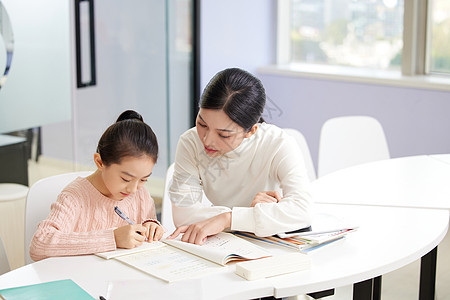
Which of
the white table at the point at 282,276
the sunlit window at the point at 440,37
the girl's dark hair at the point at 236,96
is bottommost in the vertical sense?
the white table at the point at 282,276

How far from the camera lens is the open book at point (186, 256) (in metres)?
1.48

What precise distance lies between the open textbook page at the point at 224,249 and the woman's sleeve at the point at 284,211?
5 centimetres

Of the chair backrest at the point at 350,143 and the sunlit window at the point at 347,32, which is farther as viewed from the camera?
the sunlit window at the point at 347,32

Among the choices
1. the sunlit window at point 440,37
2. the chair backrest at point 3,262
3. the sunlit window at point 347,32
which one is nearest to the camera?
the chair backrest at point 3,262

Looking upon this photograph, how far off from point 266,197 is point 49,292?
0.70 m

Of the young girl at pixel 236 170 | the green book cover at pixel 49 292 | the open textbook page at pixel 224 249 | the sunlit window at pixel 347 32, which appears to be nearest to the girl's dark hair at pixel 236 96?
the young girl at pixel 236 170

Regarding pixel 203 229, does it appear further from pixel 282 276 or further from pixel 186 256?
pixel 282 276

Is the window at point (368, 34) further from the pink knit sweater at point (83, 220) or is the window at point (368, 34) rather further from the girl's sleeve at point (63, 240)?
the girl's sleeve at point (63, 240)

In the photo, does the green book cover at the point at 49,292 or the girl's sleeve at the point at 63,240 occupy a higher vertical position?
the girl's sleeve at the point at 63,240

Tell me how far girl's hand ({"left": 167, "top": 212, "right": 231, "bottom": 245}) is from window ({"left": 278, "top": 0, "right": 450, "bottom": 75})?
8.08 ft

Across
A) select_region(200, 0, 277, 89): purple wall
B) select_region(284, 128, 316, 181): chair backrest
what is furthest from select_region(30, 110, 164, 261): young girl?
select_region(200, 0, 277, 89): purple wall

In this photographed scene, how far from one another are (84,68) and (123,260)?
72.8 inches

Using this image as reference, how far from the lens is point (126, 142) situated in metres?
1.69

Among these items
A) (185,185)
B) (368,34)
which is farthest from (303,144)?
(368,34)
